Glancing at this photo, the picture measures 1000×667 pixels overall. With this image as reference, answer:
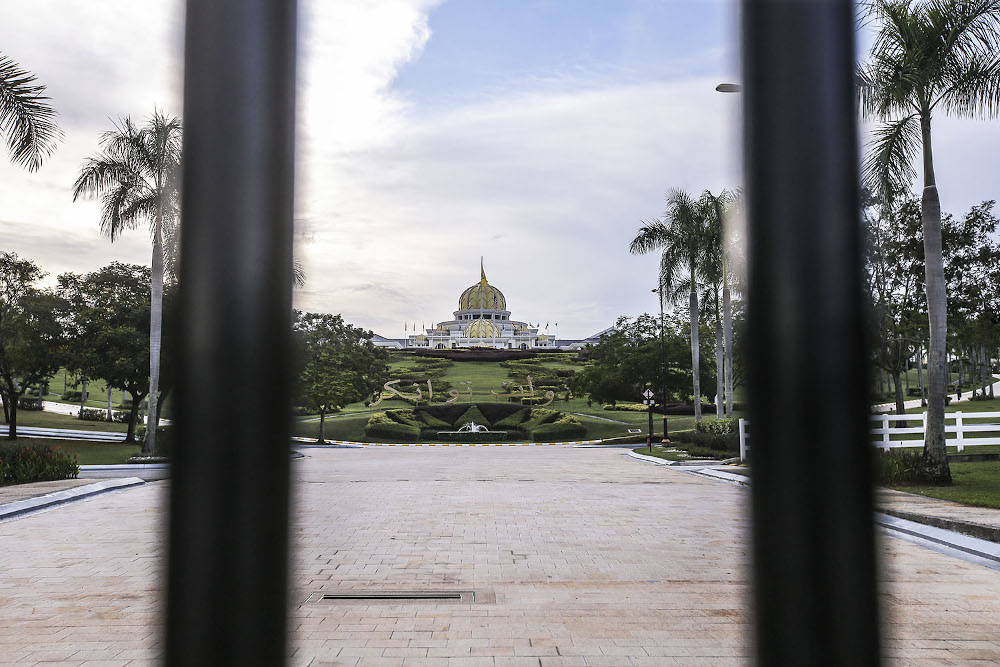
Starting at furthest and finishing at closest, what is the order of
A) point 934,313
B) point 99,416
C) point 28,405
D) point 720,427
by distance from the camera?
point 28,405 < point 99,416 < point 720,427 < point 934,313

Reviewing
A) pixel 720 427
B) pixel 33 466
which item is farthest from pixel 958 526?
pixel 33 466

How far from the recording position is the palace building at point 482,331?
436 feet

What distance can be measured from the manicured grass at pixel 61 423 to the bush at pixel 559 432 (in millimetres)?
25096

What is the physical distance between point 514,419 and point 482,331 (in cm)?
8029

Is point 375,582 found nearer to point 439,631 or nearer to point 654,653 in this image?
point 439,631

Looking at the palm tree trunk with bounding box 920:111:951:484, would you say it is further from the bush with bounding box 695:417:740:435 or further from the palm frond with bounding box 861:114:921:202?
the bush with bounding box 695:417:740:435

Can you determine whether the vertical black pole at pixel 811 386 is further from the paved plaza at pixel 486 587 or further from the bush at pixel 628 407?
the bush at pixel 628 407

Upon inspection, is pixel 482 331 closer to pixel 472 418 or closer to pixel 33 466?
pixel 472 418

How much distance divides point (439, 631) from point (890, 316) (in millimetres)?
33618

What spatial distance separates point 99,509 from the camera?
13.4m

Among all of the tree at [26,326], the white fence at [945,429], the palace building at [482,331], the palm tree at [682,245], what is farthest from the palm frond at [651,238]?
the palace building at [482,331]

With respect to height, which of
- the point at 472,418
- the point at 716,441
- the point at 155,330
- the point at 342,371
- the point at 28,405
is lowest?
the point at 472,418

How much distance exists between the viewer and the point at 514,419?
5231 centimetres

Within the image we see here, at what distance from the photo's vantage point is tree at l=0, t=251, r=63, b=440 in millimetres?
31312
